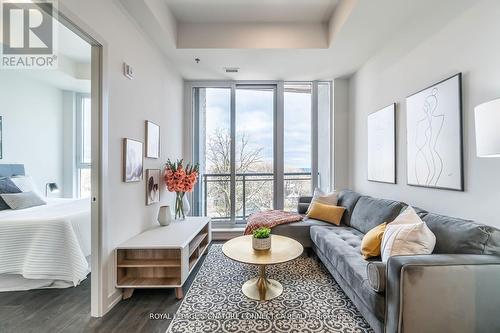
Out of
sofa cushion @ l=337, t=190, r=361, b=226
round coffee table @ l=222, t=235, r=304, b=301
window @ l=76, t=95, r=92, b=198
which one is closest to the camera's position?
round coffee table @ l=222, t=235, r=304, b=301

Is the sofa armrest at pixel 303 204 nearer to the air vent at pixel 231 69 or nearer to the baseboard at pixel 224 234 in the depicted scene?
the baseboard at pixel 224 234

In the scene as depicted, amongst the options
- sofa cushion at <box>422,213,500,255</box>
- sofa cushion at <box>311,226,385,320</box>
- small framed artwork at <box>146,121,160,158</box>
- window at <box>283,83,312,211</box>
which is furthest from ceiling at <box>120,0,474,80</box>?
sofa cushion at <box>311,226,385,320</box>

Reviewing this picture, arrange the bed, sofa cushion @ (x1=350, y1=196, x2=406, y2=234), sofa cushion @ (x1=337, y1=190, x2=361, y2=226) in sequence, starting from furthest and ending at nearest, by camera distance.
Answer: sofa cushion @ (x1=337, y1=190, x2=361, y2=226)
sofa cushion @ (x1=350, y1=196, x2=406, y2=234)
the bed

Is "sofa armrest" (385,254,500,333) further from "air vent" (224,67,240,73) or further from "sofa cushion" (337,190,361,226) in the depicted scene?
"air vent" (224,67,240,73)

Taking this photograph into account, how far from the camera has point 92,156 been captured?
6.33 ft

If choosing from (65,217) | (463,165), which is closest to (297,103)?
(463,165)

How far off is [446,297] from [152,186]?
9.39 ft

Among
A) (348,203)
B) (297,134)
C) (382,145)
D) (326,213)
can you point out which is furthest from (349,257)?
(297,134)

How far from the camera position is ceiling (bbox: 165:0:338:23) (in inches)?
106

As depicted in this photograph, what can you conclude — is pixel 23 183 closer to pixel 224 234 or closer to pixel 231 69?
pixel 224 234

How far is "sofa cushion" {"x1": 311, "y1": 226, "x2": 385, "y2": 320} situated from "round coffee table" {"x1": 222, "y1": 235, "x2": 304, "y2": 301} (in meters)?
0.36

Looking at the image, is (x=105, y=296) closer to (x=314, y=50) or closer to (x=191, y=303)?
(x=191, y=303)

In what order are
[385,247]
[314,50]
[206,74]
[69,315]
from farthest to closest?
[206,74] < [314,50] < [69,315] < [385,247]

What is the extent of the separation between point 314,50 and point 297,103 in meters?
1.32
